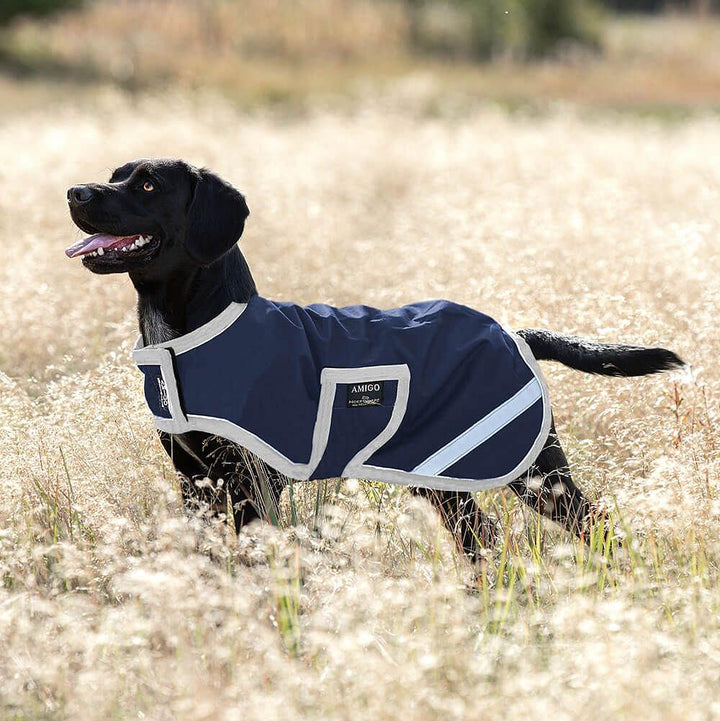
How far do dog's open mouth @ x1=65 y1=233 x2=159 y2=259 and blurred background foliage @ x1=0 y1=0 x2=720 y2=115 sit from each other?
16404 millimetres

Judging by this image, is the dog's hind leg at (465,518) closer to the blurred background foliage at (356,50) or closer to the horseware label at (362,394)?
the horseware label at (362,394)

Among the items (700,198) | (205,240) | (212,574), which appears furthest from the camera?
(700,198)

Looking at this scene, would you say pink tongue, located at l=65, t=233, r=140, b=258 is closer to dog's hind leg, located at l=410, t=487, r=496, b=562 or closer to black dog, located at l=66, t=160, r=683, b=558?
black dog, located at l=66, t=160, r=683, b=558

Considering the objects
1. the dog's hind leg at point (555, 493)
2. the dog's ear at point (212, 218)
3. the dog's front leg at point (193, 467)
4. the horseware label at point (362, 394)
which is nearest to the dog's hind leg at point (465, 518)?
the dog's hind leg at point (555, 493)

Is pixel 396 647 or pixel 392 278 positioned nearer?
pixel 396 647

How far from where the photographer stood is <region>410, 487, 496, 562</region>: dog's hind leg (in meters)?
2.95

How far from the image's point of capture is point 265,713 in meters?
1.78

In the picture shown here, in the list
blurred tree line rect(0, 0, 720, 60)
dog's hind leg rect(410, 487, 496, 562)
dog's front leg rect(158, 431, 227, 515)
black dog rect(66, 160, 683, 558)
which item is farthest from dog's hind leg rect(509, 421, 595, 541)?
blurred tree line rect(0, 0, 720, 60)

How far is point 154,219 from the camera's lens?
2.86 m

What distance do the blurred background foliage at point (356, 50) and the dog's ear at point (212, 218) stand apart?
16329 millimetres

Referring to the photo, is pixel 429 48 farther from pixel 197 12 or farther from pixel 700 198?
pixel 700 198

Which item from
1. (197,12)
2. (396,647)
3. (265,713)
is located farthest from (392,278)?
(197,12)

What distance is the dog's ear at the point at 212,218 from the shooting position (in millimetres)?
2799

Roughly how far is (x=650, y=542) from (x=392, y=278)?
3.32 m
